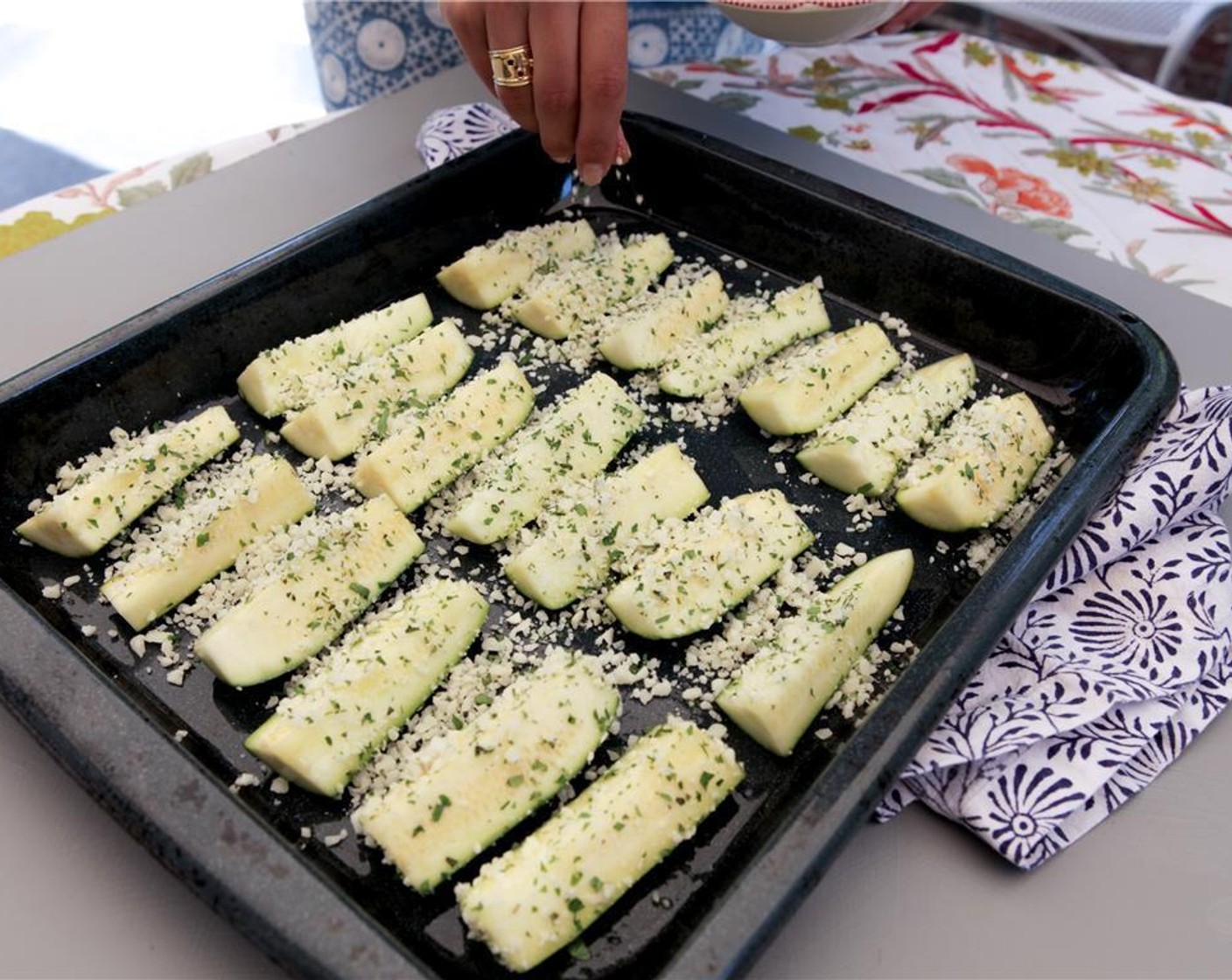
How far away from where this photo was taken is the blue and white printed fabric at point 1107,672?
1.21 meters

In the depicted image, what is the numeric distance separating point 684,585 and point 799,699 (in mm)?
221

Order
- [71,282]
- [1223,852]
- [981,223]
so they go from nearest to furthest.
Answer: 1. [1223,852]
2. [71,282]
3. [981,223]

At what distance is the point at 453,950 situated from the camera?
108cm

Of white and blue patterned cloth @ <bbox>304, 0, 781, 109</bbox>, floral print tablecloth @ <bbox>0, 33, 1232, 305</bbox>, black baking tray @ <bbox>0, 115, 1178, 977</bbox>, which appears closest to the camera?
black baking tray @ <bbox>0, 115, 1178, 977</bbox>

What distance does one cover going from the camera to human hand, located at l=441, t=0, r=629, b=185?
155 cm

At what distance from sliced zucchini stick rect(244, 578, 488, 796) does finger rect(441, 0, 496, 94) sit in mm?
887

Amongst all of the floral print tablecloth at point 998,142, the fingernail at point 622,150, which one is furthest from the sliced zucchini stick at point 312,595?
the floral print tablecloth at point 998,142

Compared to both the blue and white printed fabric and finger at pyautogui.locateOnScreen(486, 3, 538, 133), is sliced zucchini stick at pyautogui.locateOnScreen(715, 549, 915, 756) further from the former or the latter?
finger at pyautogui.locateOnScreen(486, 3, 538, 133)

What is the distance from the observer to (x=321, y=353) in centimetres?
170

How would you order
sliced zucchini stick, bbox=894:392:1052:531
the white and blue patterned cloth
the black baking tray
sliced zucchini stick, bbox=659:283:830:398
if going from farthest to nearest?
the white and blue patterned cloth, sliced zucchini stick, bbox=659:283:830:398, sliced zucchini stick, bbox=894:392:1052:531, the black baking tray

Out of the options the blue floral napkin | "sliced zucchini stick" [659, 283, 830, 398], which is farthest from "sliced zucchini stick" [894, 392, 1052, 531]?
"sliced zucchini stick" [659, 283, 830, 398]

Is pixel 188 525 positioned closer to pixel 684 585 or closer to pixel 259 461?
pixel 259 461

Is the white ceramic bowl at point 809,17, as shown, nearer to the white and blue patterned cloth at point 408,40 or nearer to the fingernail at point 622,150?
the fingernail at point 622,150

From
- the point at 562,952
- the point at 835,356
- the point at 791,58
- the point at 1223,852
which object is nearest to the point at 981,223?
the point at 835,356
